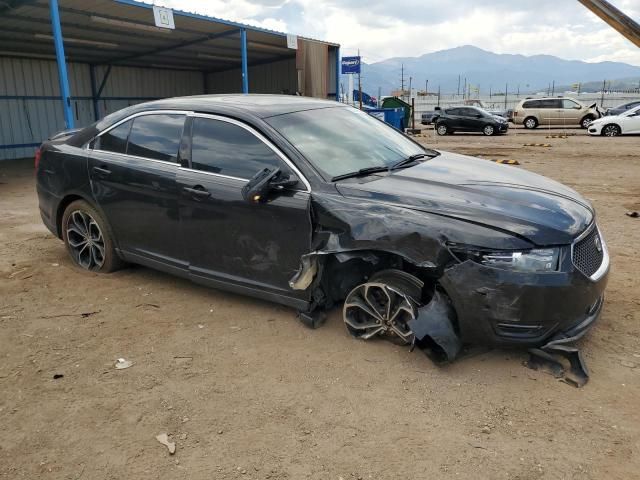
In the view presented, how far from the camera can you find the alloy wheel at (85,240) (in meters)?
4.79

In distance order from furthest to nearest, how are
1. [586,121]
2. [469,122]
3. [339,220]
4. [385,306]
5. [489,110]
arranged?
[489,110], [586,121], [469,122], [385,306], [339,220]

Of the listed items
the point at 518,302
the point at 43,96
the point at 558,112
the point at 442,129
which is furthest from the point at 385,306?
the point at 558,112

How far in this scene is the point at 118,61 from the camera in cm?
1919

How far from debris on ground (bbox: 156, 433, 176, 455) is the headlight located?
6.31 feet

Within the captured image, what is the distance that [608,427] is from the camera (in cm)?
259

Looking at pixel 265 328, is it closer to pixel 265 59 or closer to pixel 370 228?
pixel 370 228

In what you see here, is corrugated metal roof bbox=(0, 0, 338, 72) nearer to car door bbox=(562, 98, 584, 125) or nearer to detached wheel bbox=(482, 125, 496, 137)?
detached wheel bbox=(482, 125, 496, 137)

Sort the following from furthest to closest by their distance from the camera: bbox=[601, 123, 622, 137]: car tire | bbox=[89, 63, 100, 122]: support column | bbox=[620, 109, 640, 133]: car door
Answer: bbox=[601, 123, 622, 137]: car tire, bbox=[620, 109, 640, 133]: car door, bbox=[89, 63, 100, 122]: support column

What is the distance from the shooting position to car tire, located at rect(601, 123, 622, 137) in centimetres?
2073

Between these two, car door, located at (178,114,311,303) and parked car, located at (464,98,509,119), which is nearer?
car door, located at (178,114,311,303)

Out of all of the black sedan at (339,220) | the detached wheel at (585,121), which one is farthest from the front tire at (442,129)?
the black sedan at (339,220)

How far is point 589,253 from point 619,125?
21.1 meters

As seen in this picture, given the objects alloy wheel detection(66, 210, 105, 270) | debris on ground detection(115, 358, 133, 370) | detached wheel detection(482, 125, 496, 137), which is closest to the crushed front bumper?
debris on ground detection(115, 358, 133, 370)

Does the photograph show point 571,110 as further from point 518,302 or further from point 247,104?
point 518,302
